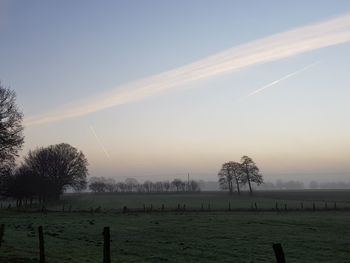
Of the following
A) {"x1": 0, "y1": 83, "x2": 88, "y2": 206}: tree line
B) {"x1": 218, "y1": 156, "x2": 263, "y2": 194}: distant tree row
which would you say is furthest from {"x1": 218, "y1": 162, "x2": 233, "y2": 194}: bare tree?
{"x1": 0, "y1": 83, "x2": 88, "y2": 206}: tree line

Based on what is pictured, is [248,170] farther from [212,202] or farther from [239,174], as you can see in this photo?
[212,202]

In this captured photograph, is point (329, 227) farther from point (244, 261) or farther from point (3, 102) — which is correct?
point (3, 102)

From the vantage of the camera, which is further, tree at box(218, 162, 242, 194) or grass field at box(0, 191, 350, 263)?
tree at box(218, 162, 242, 194)

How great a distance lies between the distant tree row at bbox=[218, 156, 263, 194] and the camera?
5344 inches

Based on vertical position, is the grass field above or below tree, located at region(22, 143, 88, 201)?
below

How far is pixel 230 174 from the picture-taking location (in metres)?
143

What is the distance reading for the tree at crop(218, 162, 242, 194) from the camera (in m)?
140

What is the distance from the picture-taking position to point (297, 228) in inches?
1463

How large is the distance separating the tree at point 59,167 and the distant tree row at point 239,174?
49.0 meters

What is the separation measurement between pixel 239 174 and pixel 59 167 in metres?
57.8

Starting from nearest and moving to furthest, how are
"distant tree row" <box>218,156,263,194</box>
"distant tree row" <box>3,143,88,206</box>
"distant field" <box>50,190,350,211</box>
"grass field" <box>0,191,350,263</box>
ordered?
"grass field" <box>0,191,350,263</box> < "distant field" <box>50,190,350,211</box> < "distant tree row" <box>3,143,88,206</box> < "distant tree row" <box>218,156,263,194</box>

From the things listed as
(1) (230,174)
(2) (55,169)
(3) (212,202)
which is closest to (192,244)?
(3) (212,202)

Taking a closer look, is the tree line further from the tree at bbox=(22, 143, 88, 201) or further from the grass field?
the grass field

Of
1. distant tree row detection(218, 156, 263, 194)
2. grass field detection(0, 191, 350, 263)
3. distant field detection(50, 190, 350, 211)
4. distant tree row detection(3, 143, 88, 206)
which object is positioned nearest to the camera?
grass field detection(0, 191, 350, 263)
